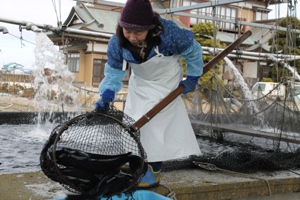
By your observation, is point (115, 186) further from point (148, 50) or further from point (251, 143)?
point (251, 143)

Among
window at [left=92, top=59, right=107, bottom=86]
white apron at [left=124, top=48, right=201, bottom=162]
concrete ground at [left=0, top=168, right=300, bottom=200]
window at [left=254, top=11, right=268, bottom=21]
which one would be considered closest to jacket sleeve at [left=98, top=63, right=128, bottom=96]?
white apron at [left=124, top=48, right=201, bottom=162]

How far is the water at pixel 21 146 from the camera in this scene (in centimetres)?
386

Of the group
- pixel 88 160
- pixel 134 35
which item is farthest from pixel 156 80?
pixel 88 160

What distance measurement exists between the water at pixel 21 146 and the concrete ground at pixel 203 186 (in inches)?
48.1

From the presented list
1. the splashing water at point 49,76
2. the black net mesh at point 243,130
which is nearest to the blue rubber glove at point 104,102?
the black net mesh at point 243,130

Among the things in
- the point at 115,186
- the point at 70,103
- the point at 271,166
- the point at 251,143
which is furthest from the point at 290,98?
the point at 70,103

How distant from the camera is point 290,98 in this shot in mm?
5027

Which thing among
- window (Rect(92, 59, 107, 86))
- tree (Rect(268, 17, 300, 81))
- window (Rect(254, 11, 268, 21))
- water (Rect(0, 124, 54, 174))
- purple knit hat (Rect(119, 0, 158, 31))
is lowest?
water (Rect(0, 124, 54, 174))

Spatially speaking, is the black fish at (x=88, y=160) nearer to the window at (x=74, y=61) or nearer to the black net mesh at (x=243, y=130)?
the black net mesh at (x=243, y=130)

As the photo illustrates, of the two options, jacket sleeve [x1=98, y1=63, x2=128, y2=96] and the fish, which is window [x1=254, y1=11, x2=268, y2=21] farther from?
the fish

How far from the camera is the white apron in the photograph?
259 cm

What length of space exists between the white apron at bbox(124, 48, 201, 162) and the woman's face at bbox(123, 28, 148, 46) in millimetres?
168

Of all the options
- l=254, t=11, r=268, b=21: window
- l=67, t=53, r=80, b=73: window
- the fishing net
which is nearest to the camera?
the fishing net

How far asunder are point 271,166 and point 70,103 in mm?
9874
